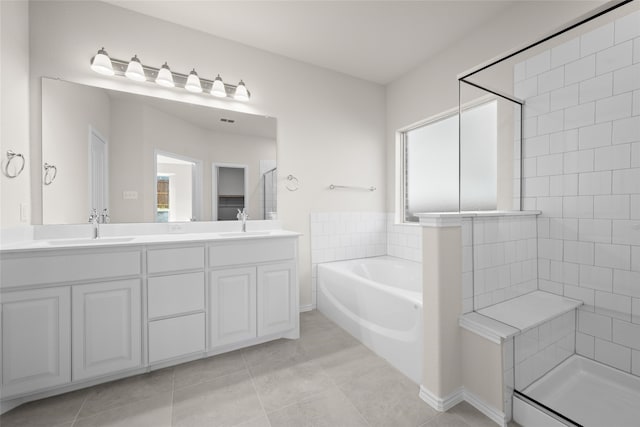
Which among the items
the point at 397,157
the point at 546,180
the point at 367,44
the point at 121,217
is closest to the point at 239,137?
the point at 121,217

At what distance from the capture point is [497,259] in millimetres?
1687

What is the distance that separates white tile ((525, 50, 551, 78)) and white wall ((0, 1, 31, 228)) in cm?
335

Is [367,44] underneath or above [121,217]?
above

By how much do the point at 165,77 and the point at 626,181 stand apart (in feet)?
10.3

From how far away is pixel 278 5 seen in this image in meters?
2.12

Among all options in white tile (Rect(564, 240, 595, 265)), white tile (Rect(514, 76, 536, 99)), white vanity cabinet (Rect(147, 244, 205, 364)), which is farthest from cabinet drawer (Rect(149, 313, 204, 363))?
white tile (Rect(514, 76, 536, 99))

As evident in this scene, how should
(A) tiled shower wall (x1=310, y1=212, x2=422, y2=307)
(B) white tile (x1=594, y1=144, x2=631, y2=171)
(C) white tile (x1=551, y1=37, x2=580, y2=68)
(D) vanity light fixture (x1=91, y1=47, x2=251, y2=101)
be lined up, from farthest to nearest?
(A) tiled shower wall (x1=310, y1=212, x2=422, y2=307)
(D) vanity light fixture (x1=91, y1=47, x2=251, y2=101)
(C) white tile (x1=551, y1=37, x2=580, y2=68)
(B) white tile (x1=594, y1=144, x2=631, y2=171)

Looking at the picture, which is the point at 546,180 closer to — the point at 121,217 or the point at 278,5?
the point at 278,5

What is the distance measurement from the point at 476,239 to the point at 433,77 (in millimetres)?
1969

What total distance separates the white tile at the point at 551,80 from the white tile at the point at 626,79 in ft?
0.96

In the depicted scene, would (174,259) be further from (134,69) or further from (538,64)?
(538,64)

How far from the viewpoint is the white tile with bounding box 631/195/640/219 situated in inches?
56.5

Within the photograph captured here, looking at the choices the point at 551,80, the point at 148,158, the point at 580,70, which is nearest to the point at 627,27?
the point at 580,70

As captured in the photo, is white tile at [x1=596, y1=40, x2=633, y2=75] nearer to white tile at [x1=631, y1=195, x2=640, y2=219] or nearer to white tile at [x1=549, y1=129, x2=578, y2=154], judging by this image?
white tile at [x1=549, y1=129, x2=578, y2=154]
